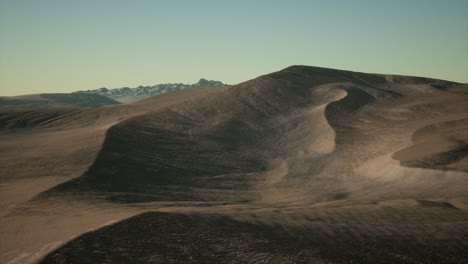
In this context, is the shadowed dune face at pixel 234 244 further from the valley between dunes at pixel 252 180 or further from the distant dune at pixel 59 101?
the distant dune at pixel 59 101

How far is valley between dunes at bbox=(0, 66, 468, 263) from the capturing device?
32.9 ft

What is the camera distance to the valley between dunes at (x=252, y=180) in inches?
395

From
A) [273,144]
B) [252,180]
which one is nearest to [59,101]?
[273,144]

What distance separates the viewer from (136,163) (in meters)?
21.1

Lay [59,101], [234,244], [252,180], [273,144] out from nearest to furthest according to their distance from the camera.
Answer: [234,244] < [252,180] < [273,144] < [59,101]

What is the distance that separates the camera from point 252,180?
20.8 meters

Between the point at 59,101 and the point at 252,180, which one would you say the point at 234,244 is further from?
the point at 59,101

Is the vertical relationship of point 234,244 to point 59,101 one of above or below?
below

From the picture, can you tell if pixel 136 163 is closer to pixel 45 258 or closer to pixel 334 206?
pixel 334 206

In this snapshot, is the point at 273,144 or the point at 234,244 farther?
the point at 273,144

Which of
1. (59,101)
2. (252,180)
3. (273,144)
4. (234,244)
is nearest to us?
(234,244)

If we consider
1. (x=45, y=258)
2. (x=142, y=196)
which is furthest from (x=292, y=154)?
(x=45, y=258)

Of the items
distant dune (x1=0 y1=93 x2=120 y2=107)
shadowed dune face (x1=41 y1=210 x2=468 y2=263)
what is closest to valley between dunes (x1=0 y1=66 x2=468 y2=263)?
shadowed dune face (x1=41 y1=210 x2=468 y2=263)

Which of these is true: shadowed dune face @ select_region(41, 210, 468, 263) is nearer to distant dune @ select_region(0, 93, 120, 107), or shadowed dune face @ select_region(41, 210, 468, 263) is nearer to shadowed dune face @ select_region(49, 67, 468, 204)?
shadowed dune face @ select_region(49, 67, 468, 204)
